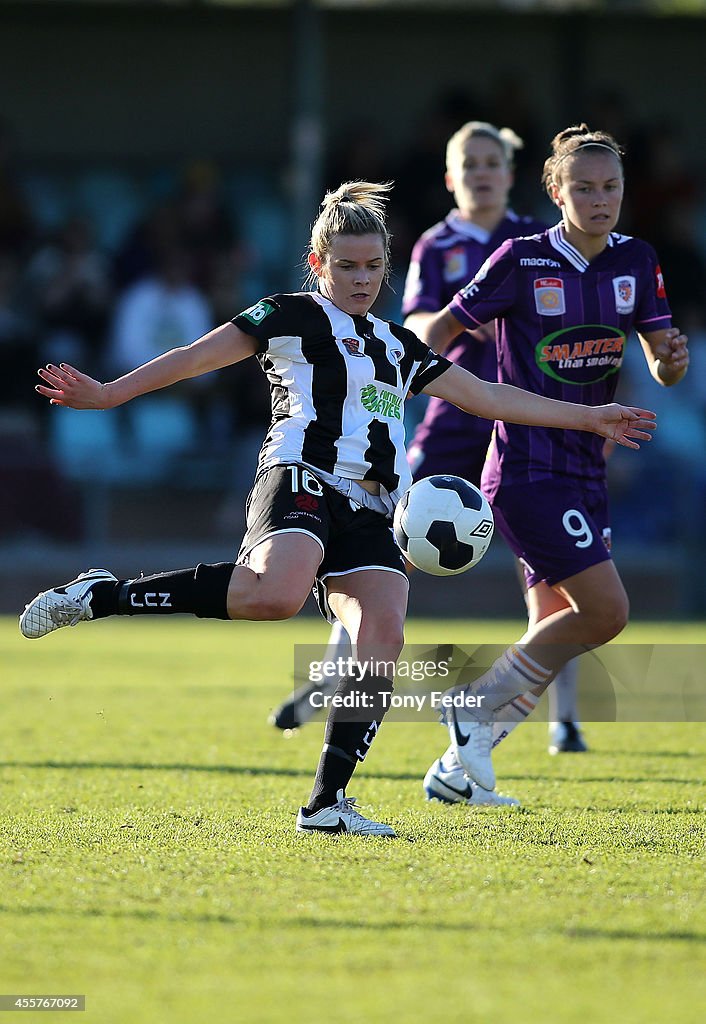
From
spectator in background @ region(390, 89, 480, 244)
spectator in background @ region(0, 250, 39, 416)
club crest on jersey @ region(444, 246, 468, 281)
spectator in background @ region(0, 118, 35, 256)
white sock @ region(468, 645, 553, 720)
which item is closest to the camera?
white sock @ region(468, 645, 553, 720)

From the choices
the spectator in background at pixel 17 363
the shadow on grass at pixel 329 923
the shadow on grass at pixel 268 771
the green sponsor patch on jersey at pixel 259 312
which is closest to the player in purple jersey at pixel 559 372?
the shadow on grass at pixel 268 771

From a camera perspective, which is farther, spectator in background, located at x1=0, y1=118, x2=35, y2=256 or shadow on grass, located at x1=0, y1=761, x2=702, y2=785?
spectator in background, located at x1=0, y1=118, x2=35, y2=256

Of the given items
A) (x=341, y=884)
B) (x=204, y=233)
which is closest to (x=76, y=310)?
(x=204, y=233)

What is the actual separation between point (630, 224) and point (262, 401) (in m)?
4.74

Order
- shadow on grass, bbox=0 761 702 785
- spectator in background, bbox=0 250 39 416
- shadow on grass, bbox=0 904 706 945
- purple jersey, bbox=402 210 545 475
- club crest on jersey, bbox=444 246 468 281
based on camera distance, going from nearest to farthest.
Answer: shadow on grass, bbox=0 904 706 945 → shadow on grass, bbox=0 761 702 785 → purple jersey, bbox=402 210 545 475 → club crest on jersey, bbox=444 246 468 281 → spectator in background, bbox=0 250 39 416

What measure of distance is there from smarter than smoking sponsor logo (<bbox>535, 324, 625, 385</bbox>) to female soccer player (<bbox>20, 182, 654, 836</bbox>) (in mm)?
399

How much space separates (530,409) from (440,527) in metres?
0.50

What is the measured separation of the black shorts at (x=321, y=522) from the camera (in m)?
4.52

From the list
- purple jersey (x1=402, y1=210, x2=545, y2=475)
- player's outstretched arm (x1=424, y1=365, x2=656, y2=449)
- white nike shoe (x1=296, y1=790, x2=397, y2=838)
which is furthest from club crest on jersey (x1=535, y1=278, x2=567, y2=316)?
white nike shoe (x1=296, y1=790, x2=397, y2=838)

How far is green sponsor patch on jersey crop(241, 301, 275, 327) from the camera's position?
4.62 metres

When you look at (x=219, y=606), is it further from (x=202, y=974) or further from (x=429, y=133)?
(x=429, y=133)

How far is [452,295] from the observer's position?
6484 millimetres

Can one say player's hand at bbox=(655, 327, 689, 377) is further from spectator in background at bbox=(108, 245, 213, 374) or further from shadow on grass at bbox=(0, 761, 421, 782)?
spectator in background at bbox=(108, 245, 213, 374)

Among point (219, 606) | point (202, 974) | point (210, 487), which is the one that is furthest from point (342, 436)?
point (210, 487)
